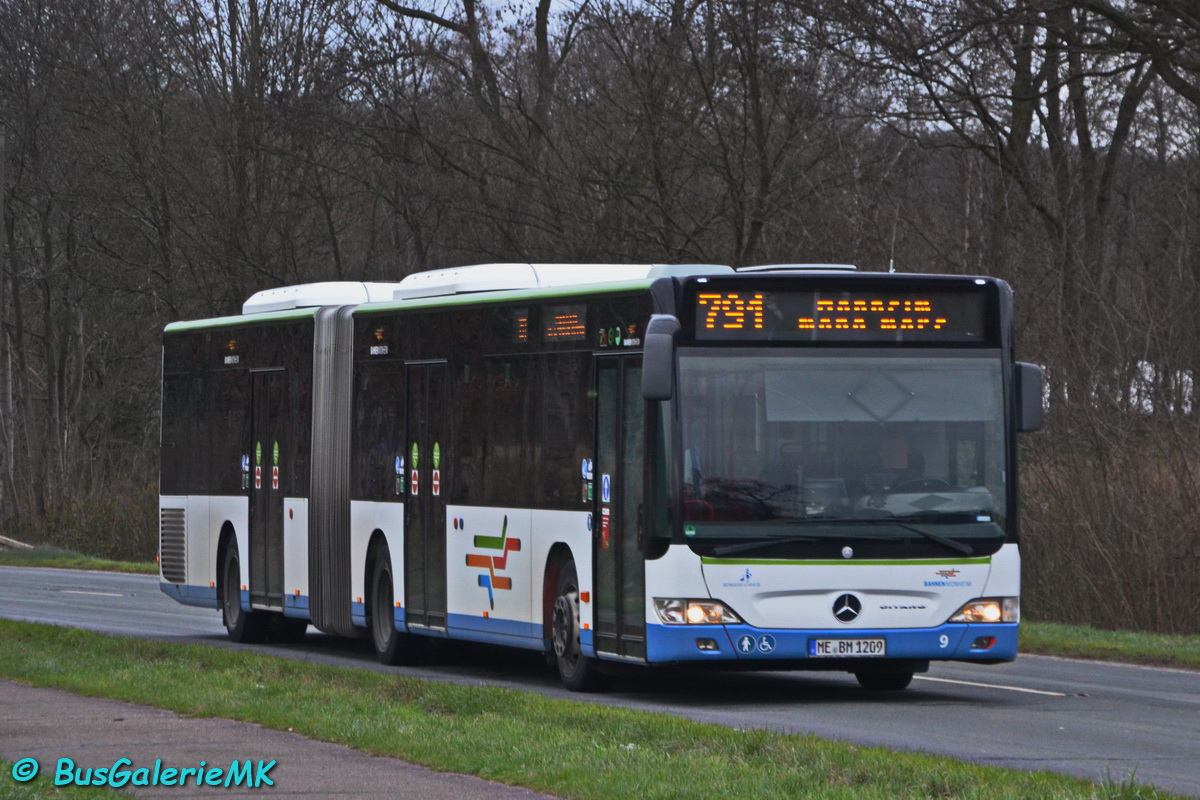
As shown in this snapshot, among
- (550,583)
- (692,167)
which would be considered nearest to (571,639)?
(550,583)

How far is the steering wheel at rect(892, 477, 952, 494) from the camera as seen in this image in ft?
46.6

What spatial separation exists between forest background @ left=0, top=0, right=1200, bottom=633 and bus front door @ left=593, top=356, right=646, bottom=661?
9839 mm

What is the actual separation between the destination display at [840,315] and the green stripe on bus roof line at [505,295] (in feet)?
1.79

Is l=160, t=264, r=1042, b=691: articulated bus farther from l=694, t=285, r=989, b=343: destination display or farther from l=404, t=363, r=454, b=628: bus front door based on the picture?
l=404, t=363, r=454, b=628: bus front door

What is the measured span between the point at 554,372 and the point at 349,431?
3939 millimetres

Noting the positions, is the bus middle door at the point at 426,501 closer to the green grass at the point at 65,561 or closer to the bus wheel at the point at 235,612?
the bus wheel at the point at 235,612

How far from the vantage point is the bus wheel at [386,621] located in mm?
18359

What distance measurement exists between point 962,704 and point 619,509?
2715mm

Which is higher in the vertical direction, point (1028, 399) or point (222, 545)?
point (1028, 399)

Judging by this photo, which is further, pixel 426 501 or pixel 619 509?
pixel 426 501

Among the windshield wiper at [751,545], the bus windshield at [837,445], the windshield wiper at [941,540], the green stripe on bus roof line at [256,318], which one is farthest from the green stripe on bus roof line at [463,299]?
the windshield wiper at [941,540]

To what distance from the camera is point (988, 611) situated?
14.4 meters

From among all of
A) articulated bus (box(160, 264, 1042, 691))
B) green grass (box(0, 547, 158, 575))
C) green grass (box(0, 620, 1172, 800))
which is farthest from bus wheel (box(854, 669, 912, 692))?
green grass (box(0, 547, 158, 575))

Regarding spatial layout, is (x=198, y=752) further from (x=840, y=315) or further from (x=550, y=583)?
(x=840, y=315)
